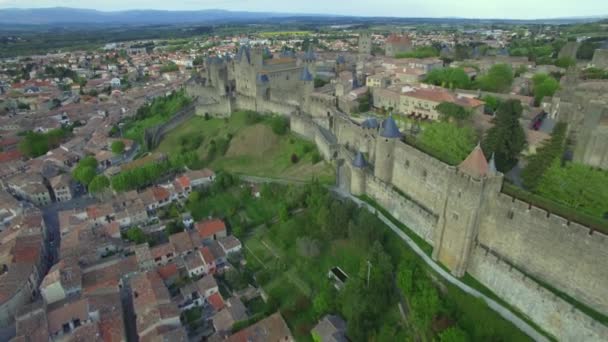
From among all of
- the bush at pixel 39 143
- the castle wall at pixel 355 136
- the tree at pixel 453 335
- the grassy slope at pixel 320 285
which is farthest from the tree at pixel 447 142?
the bush at pixel 39 143

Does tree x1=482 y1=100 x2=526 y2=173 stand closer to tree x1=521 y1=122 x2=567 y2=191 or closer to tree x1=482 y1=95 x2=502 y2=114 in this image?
tree x1=521 y1=122 x2=567 y2=191

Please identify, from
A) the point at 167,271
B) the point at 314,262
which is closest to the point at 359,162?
the point at 314,262

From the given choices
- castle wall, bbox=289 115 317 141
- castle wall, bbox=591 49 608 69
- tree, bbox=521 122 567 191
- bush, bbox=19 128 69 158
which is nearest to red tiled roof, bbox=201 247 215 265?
castle wall, bbox=289 115 317 141

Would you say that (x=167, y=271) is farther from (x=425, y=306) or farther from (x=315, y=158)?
(x=425, y=306)

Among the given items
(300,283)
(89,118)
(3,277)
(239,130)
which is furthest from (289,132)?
(89,118)

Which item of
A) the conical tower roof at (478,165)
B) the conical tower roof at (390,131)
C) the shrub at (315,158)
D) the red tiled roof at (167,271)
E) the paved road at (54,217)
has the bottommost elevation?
the paved road at (54,217)

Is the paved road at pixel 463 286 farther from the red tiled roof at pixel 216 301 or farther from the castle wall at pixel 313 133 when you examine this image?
the red tiled roof at pixel 216 301
